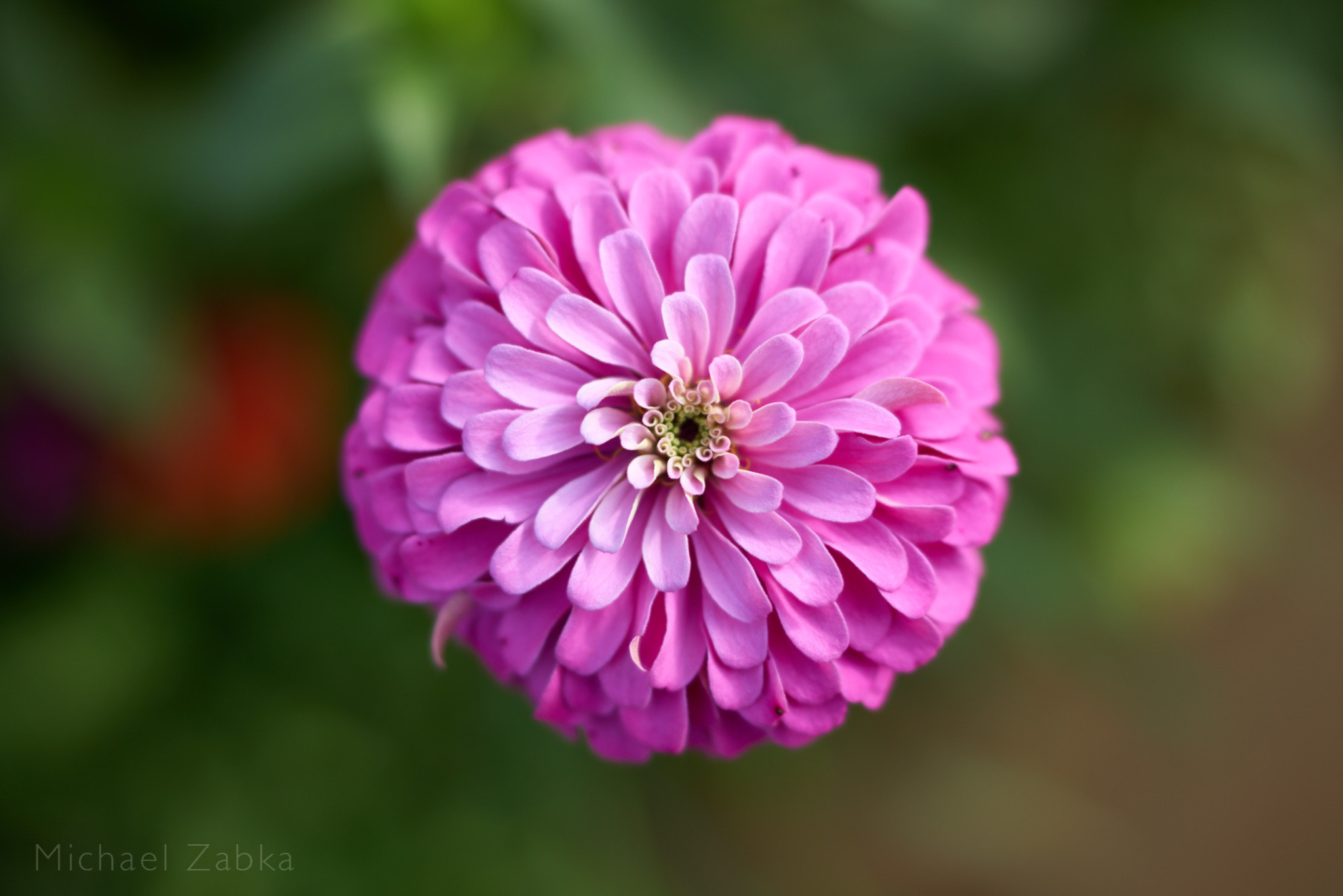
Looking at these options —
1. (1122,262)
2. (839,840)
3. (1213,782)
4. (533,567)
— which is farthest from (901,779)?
(533,567)

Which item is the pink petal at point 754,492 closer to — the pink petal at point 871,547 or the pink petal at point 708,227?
the pink petal at point 871,547

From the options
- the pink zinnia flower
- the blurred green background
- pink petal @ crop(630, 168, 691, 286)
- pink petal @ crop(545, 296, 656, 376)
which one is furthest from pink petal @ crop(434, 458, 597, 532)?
the blurred green background

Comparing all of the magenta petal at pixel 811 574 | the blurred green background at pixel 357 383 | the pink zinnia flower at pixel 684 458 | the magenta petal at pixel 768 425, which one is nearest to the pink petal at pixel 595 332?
the pink zinnia flower at pixel 684 458

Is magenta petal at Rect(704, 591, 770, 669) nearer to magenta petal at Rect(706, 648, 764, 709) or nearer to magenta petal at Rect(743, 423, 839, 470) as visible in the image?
magenta petal at Rect(706, 648, 764, 709)

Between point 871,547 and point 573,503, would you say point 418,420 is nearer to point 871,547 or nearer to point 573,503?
point 573,503

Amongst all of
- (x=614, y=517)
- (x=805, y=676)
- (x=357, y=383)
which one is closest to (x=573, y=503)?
(x=614, y=517)

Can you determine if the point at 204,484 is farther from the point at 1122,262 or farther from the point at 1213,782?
the point at 1213,782
